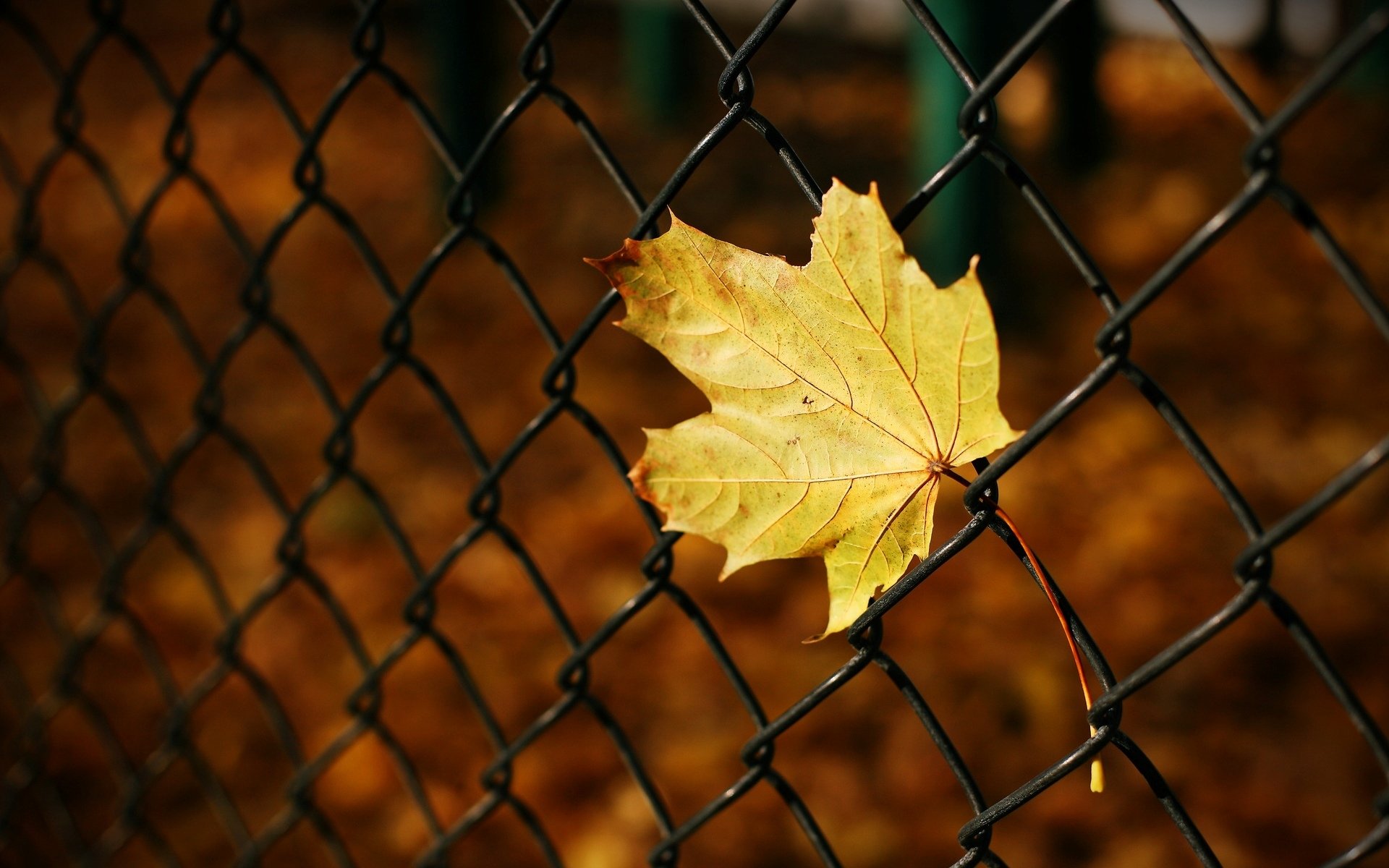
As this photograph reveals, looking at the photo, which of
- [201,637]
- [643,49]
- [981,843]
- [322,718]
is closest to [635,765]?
[981,843]

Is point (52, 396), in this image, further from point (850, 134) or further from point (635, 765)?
point (850, 134)

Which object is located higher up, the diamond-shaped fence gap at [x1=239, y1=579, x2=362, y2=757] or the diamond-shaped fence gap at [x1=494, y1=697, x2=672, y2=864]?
the diamond-shaped fence gap at [x1=239, y1=579, x2=362, y2=757]

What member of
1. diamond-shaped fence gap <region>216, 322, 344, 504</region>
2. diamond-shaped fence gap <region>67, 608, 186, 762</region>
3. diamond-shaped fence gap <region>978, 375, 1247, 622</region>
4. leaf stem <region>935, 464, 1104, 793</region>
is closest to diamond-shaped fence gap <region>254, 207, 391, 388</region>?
diamond-shaped fence gap <region>216, 322, 344, 504</region>

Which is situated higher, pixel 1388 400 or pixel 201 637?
pixel 201 637

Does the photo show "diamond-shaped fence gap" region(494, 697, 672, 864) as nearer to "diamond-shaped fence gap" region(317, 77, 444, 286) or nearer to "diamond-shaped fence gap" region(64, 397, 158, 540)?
"diamond-shaped fence gap" region(64, 397, 158, 540)

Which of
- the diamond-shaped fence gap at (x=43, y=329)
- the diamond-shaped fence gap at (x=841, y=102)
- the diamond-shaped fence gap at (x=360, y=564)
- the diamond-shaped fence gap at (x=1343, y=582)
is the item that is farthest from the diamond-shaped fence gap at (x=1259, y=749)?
the diamond-shaped fence gap at (x=43, y=329)

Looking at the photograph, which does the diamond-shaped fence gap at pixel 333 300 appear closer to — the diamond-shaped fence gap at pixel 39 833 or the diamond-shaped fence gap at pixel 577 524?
the diamond-shaped fence gap at pixel 577 524
